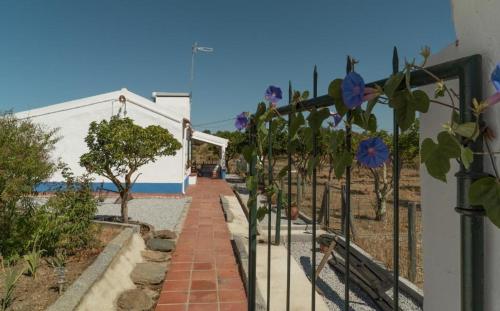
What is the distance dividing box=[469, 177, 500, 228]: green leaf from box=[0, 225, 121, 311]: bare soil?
12.5 ft

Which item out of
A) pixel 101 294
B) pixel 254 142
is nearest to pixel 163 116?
pixel 101 294

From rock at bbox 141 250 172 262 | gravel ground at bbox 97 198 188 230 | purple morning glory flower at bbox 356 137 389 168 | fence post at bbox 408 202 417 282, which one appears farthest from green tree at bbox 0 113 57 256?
fence post at bbox 408 202 417 282

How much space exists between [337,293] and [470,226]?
4.41 m

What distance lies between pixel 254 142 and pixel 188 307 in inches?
101

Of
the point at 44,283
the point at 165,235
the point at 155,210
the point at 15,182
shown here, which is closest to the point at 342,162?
the point at 44,283

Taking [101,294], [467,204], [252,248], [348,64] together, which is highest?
[348,64]

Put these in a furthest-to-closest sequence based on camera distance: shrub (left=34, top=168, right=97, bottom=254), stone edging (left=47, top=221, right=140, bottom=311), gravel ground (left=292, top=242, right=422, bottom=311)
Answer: shrub (left=34, top=168, right=97, bottom=254)
gravel ground (left=292, top=242, right=422, bottom=311)
stone edging (left=47, top=221, right=140, bottom=311)

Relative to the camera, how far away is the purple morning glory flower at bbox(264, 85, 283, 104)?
1.78m

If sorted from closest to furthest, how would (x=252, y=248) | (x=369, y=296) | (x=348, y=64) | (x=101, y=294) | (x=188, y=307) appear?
(x=348, y=64) → (x=252, y=248) → (x=101, y=294) → (x=188, y=307) → (x=369, y=296)

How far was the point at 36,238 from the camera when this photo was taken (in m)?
4.61

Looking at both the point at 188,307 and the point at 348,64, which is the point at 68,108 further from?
the point at 348,64

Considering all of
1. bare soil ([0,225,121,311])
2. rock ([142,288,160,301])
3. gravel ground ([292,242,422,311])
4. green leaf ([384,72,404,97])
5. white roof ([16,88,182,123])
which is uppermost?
white roof ([16,88,182,123])

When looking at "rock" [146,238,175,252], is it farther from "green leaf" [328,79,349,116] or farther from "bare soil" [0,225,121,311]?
"green leaf" [328,79,349,116]

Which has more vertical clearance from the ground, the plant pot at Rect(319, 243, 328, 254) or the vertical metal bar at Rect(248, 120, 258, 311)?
the vertical metal bar at Rect(248, 120, 258, 311)
